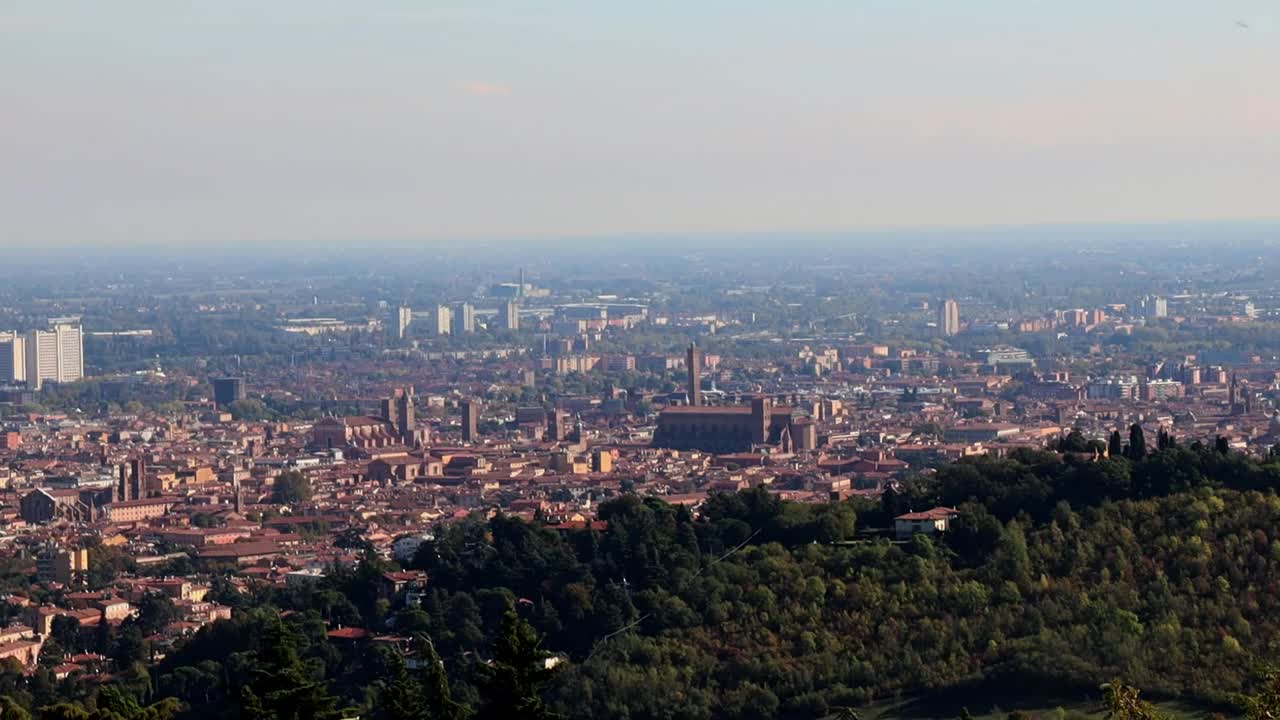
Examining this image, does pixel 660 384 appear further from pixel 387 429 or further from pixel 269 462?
pixel 269 462

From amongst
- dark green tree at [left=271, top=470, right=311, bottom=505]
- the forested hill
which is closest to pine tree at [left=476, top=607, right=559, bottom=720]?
the forested hill

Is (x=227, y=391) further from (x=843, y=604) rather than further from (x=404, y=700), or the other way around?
(x=404, y=700)

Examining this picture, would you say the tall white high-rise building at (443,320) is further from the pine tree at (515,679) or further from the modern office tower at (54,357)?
the pine tree at (515,679)

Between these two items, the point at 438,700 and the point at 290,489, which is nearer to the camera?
the point at 438,700

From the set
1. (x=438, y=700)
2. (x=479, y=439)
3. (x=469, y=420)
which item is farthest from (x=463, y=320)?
(x=438, y=700)

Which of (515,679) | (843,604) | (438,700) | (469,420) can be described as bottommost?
(469,420)

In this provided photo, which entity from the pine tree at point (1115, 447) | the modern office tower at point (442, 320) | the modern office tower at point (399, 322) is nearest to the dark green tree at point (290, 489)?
the pine tree at point (1115, 447)
